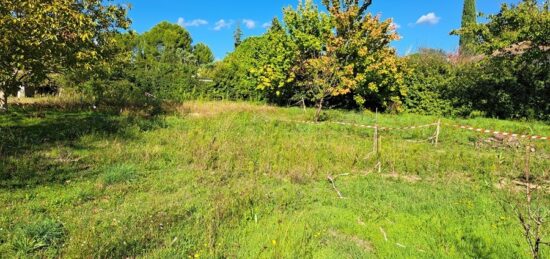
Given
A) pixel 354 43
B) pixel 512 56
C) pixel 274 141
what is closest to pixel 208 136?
pixel 274 141

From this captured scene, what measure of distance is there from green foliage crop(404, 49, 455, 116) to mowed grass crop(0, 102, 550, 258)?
8057mm

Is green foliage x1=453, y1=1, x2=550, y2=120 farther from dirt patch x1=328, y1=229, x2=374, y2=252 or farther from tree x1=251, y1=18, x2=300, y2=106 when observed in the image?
dirt patch x1=328, y1=229, x2=374, y2=252

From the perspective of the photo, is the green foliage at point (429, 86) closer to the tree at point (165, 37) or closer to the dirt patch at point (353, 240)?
the dirt patch at point (353, 240)

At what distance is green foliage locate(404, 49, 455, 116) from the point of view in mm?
20484

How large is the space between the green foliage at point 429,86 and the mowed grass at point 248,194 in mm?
8057

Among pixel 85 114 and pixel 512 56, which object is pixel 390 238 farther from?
pixel 512 56

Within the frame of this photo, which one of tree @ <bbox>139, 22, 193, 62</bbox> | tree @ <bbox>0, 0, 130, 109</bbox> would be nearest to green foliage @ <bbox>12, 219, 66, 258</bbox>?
tree @ <bbox>0, 0, 130, 109</bbox>

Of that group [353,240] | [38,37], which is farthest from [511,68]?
[38,37]

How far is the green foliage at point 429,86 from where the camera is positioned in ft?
67.2

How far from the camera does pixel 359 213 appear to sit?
5926mm

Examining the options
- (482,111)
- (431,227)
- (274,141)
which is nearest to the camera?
(431,227)

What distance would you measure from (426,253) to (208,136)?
780 centimetres

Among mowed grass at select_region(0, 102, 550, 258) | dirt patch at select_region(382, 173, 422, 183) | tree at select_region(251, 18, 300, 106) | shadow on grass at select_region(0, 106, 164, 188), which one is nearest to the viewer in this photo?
mowed grass at select_region(0, 102, 550, 258)

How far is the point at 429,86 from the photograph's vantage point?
20906 millimetres
